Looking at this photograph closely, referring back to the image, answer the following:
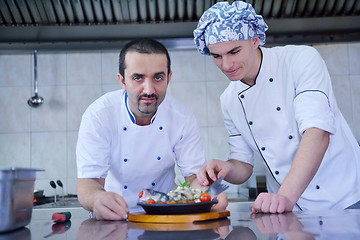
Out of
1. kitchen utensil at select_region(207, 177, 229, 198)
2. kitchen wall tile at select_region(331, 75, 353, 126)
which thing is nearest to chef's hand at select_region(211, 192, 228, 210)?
kitchen utensil at select_region(207, 177, 229, 198)

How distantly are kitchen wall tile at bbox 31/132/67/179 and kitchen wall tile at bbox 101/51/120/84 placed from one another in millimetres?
549

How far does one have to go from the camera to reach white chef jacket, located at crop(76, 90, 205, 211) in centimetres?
184

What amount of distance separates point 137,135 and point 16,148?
1.78 m

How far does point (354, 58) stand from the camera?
3.36 metres

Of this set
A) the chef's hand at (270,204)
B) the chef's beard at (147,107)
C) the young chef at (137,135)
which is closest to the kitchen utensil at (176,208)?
the chef's hand at (270,204)

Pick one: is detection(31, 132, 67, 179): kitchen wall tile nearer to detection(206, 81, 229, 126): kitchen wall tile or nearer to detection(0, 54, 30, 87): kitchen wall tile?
detection(0, 54, 30, 87): kitchen wall tile

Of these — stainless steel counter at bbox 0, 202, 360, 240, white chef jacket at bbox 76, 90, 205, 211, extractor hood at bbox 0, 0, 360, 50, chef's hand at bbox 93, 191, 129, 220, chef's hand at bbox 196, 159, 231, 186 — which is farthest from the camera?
extractor hood at bbox 0, 0, 360, 50

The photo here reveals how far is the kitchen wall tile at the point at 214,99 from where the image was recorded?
11.0 ft

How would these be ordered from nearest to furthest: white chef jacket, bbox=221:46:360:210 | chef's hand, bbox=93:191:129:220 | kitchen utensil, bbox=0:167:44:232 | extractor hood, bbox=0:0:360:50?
1. kitchen utensil, bbox=0:167:44:232
2. chef's hand, bbox=93:191:129:220
3. white chef jacket, bbox=221:46:360:210
4. extractor hood, bbox=0:0:360:50

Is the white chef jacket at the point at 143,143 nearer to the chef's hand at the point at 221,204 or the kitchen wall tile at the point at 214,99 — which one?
the chef's hand at the point at 221,204

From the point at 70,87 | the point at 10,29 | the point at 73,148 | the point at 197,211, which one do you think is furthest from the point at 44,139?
the point at 197,211

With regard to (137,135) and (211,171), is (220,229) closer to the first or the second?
(211,171)

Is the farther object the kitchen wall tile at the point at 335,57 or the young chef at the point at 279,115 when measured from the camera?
the kitchen wall tile at the point at 335,57

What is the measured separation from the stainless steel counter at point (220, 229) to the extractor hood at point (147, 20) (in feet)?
5.92
